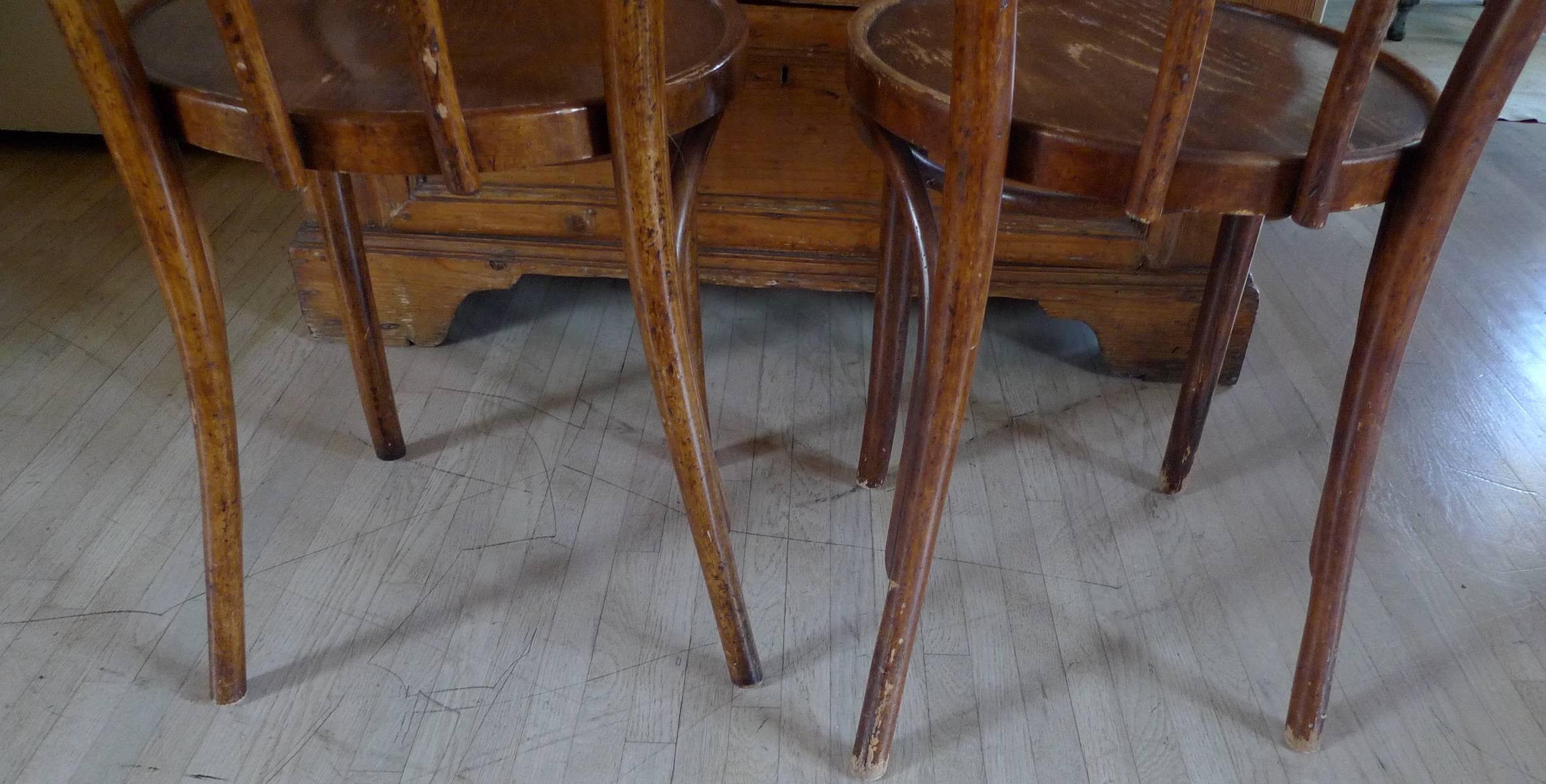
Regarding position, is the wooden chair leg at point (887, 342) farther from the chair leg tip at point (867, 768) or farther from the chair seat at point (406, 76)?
the chair leg tip at point (867, 768)

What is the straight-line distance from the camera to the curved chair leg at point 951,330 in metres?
0.69

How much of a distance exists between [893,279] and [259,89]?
24.1 inches

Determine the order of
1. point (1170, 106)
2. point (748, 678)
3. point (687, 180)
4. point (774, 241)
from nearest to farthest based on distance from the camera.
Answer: point (1170, 106) < point (687, 180) < point (748, 678) < point (774, 241)

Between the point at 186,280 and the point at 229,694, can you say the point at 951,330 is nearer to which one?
the point at 186,280

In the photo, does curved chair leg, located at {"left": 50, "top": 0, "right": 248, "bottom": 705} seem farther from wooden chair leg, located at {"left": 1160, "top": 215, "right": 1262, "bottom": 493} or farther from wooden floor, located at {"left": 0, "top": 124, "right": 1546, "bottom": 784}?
wooden chair leg, located at {"left": 1160, "top": 215, "right": 1262, "bottom": 493}

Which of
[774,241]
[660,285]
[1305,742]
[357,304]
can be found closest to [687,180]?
[660,285]

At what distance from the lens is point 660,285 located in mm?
845

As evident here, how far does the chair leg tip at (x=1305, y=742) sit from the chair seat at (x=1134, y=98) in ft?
1.59

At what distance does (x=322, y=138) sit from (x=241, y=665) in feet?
1.64

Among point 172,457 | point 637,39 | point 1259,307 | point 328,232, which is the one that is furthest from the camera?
point 1259,307

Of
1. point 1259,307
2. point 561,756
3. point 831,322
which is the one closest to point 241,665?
point 561,756

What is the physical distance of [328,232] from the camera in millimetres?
1116

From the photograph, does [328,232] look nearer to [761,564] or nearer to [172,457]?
[172,457]

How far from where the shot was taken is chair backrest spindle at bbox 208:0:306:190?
0.70m
